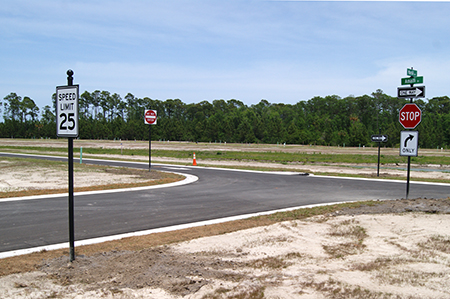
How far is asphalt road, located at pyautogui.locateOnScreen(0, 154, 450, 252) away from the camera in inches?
299

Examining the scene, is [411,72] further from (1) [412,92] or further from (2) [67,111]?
(2) [67,111]

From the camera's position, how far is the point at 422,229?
7.30 m

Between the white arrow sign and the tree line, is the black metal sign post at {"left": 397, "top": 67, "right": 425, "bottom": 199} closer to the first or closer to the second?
the white arrow sign

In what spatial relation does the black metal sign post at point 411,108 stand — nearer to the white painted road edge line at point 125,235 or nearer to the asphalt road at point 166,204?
the asphalt road at point 166,204

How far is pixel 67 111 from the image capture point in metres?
5.54

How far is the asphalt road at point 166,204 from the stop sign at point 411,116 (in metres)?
2.69

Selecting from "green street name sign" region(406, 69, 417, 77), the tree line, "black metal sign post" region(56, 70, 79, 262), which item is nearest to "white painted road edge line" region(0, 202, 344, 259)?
"black metal sign post" region(56, 70, 79, 262)

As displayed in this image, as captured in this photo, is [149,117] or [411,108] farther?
[149,117]

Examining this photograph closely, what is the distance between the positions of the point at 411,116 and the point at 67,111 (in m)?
10.4

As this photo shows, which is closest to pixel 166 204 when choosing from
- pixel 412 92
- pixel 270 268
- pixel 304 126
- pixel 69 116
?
pixel 69 116

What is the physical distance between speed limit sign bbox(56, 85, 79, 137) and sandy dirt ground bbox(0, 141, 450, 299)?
2.04 meters

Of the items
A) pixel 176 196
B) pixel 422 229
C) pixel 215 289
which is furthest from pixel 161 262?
pixel 176 196

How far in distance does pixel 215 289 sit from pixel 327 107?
383 ft

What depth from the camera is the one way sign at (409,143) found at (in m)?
11.4
